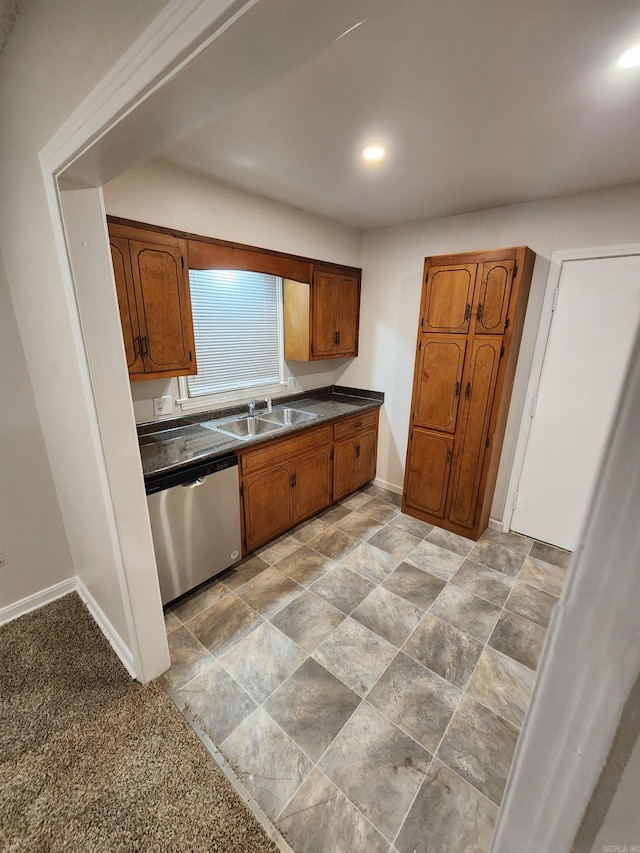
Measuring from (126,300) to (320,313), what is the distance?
5.30 feet

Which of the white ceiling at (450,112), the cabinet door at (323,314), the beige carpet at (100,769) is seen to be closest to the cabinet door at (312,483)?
the cabinet door at (323,314)

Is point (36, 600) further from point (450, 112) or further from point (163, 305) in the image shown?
point (450, 112)

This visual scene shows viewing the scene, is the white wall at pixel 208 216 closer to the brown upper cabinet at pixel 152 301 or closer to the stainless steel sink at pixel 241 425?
the brown upper cabinet at pixel 152 301

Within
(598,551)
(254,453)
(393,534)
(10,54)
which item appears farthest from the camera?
(393,534)

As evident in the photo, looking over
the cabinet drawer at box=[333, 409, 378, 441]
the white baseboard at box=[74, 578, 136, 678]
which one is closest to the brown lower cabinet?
the cabinet drawer at box=[333, 409, 378, 441]

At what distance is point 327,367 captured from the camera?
3.74 m

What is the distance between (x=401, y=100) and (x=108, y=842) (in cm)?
291

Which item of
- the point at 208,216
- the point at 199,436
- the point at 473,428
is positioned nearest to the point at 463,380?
the point at 473,428

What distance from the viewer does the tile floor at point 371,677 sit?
126cm

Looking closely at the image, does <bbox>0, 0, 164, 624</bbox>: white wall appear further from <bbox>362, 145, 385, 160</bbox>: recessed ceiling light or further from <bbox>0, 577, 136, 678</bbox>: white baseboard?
<bbox>362, 145, 385, 160</bbox>: recessed ceiling light

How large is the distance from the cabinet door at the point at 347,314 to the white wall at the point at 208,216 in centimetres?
23

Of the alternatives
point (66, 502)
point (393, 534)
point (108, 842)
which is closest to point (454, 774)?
point (108, 842)

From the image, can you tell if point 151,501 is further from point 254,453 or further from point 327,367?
point 327,367

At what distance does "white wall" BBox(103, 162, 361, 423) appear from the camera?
1945 millimetres
